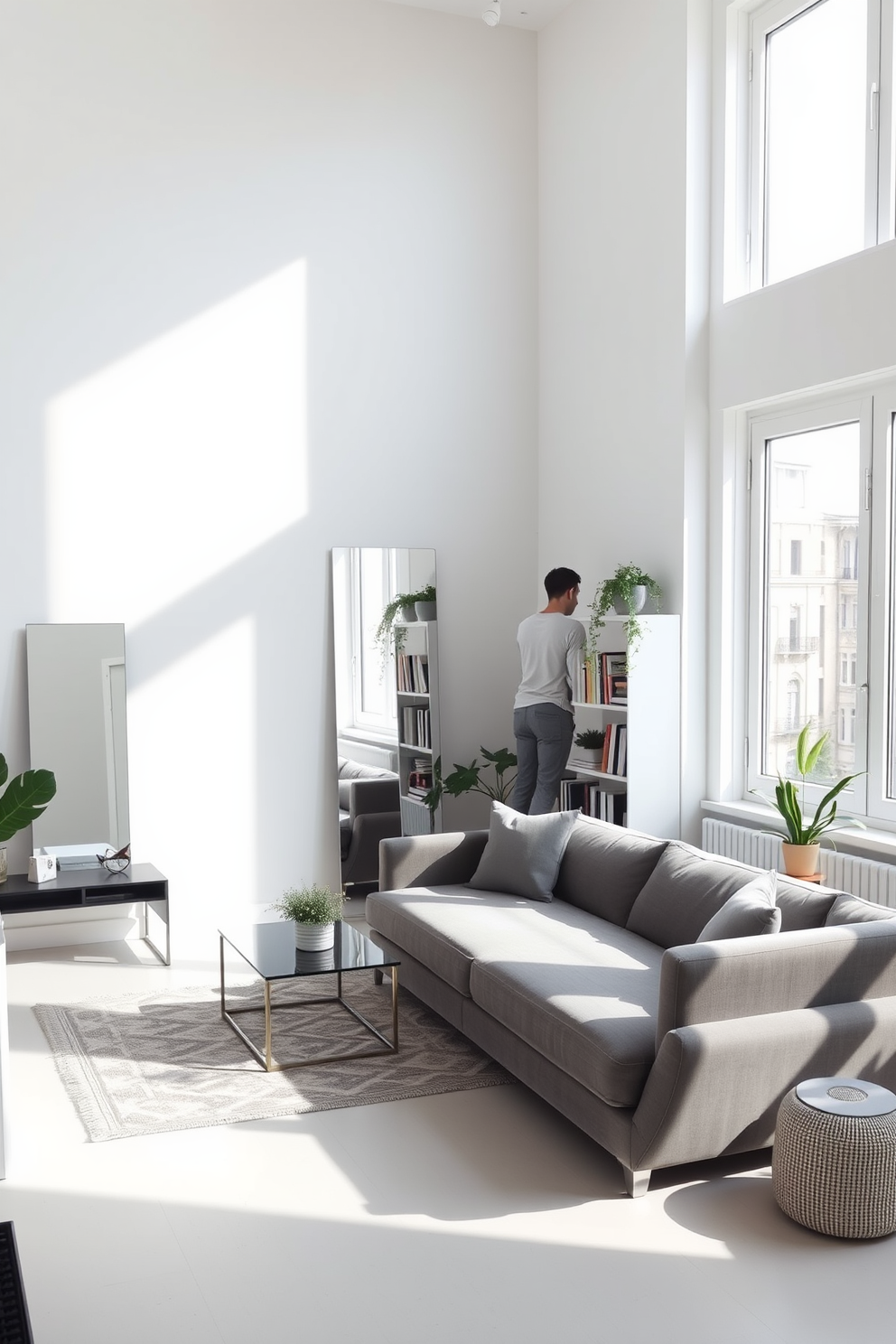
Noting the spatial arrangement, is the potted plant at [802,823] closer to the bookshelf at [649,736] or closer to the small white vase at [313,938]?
the bookshelf at [649,736]

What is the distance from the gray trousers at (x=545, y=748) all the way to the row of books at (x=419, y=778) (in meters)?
0.75

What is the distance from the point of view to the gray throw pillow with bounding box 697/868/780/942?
353cm

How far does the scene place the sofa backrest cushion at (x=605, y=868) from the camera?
4.70 metres

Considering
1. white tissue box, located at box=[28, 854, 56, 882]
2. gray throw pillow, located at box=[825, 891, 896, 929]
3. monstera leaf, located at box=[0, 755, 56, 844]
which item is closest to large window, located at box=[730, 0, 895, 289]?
gray throw pillow, located at box=[825, 891, 896, 929]

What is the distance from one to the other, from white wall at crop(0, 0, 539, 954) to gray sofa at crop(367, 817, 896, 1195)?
8.02ft

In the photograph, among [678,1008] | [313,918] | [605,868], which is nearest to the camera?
[678,1008]

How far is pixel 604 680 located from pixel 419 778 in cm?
146

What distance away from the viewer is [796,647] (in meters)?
5.58

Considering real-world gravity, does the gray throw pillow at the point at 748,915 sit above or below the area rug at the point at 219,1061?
above

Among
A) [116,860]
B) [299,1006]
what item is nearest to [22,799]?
[116,860]

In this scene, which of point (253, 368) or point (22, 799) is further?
point (253, 368)

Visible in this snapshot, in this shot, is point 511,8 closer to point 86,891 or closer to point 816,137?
point 816,137

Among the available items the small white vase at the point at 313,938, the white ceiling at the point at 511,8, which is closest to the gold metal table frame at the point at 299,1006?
the small white vase at the point at 313,938

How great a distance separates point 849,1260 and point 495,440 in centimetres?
511
